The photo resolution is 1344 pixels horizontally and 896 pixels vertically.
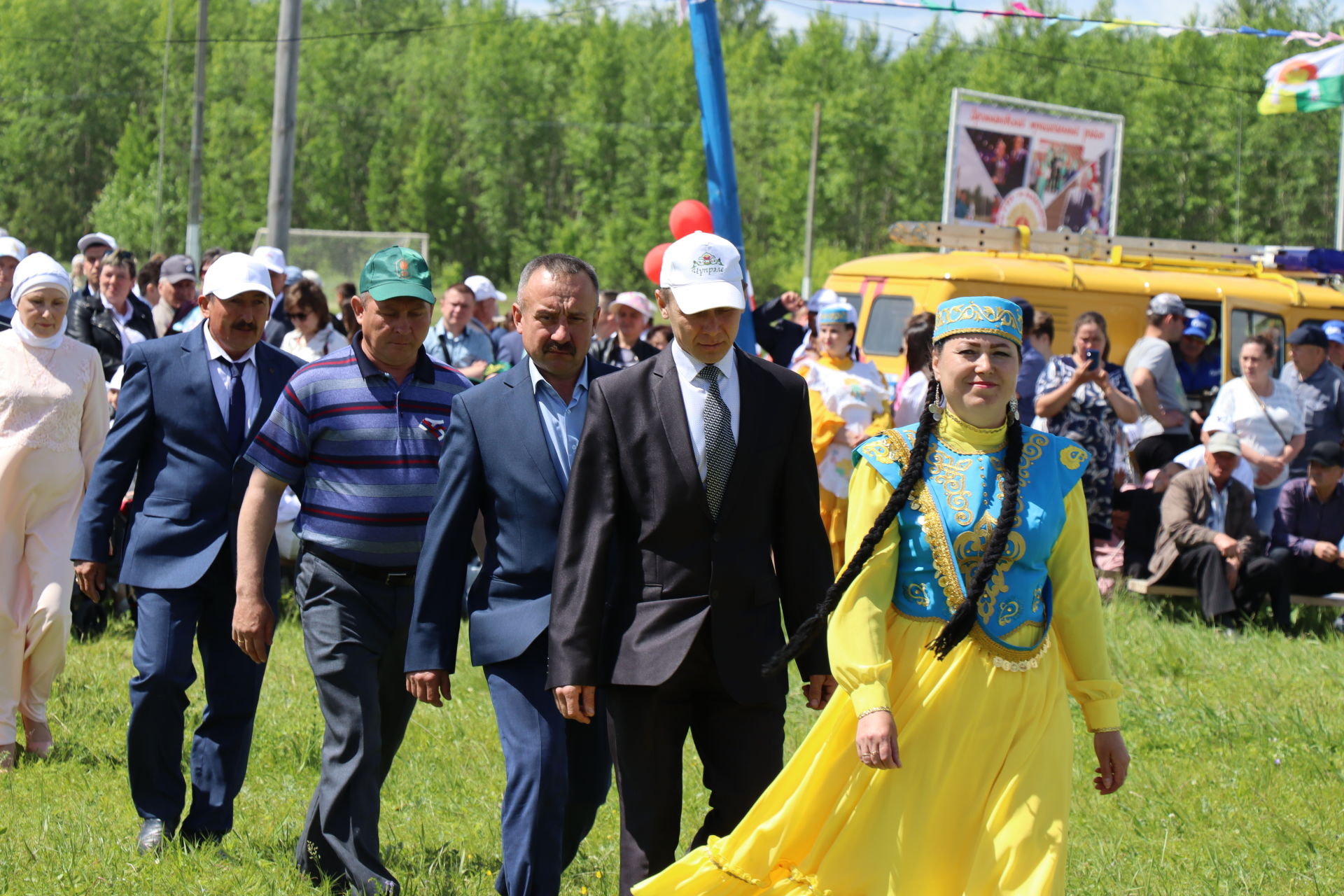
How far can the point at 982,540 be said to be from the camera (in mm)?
3572

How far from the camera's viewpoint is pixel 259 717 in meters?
6.94

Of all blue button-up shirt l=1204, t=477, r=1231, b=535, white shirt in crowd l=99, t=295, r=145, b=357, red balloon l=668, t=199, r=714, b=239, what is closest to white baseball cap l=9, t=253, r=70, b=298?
white shirt in crowd l=99, t=295, r=145, b=357

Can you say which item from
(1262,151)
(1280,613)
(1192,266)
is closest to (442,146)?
(1262,151)

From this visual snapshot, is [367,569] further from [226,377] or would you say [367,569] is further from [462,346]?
[462,346]

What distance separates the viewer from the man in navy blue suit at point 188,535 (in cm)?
491

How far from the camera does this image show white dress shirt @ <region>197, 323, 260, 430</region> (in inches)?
199

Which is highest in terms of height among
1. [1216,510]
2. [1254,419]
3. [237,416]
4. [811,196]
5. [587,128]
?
[587,128]

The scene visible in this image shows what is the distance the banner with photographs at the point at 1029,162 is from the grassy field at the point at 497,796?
16394 mm

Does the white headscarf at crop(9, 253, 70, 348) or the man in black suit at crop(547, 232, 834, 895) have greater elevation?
the white headscarf at crop(9, 253, 70, 348)

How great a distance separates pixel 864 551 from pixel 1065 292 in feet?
32.8

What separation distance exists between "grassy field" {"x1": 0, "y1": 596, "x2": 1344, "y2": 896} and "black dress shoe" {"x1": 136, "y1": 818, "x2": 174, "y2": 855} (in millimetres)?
55

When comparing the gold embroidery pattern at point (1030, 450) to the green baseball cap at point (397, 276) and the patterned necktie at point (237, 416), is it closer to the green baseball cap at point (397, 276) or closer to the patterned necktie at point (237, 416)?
the green baseball cap at point (397, 276)

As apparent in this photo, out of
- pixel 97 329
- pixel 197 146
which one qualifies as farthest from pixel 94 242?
pixel 197 146

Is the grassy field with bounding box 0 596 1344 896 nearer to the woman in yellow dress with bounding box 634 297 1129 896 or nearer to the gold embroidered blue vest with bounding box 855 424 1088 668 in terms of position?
the woman in yellow dress with bounding box 634 297 1129 896
